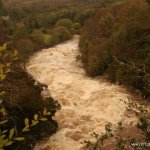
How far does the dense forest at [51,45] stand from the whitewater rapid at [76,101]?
1.92 feet

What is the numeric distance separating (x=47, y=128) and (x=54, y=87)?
5.88m

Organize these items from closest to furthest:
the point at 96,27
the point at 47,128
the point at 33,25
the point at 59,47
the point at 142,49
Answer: the point at 47,128 < the point at 142,49 < the point at 96,27 < the point at 59,47 < the point at 33,25

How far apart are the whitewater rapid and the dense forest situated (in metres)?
0.59

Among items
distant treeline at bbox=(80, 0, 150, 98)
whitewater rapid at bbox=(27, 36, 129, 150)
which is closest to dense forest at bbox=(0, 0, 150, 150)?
distant treeline at bbox=(80, 0, 150, 98)

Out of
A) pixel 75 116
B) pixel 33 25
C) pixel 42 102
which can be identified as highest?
pixel 42 102

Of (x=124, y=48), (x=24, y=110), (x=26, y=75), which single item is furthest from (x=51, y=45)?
(x=24, y=110)

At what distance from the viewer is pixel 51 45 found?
32844 millimetres

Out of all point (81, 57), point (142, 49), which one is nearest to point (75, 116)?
point (142, 49)

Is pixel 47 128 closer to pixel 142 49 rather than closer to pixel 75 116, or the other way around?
pixel 75 116

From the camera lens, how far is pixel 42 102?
44.7 feet

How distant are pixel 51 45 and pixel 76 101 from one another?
16606 mm

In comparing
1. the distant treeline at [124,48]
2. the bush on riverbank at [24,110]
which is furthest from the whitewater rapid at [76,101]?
the distant treeline at [124,48]

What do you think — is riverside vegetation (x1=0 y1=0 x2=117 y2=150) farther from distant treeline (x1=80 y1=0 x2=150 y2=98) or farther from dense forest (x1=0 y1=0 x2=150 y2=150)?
distant treeline (x1=80 y1=0 x2=150 y2=98)

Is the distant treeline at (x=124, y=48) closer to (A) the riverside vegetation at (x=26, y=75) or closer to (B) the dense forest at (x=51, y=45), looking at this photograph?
(B) the dense forest at (x=51, y=45)
